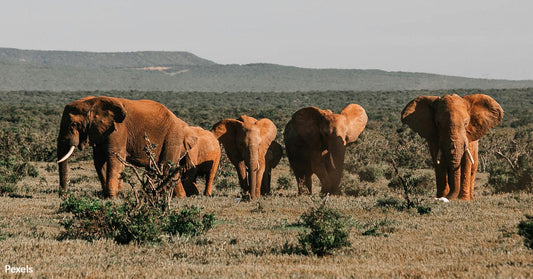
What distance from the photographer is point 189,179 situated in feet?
69.7

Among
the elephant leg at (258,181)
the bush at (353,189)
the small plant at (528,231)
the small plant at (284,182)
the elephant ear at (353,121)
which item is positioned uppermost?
the elephant ear at (353,121)

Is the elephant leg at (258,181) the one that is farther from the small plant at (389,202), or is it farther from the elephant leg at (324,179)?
the small plant at (389,202)

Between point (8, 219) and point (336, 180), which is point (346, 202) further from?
point (8, 219)

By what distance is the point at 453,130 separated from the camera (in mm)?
18422

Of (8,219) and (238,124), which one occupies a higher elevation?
(238,124)

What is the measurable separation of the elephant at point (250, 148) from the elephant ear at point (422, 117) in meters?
4.12

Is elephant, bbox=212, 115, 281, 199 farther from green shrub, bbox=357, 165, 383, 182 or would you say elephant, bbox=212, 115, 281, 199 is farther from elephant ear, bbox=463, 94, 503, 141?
green shrub, bbox=357, 165, 383, 182

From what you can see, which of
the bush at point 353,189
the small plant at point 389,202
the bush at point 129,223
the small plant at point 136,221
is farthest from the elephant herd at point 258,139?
the bush at point 129,223

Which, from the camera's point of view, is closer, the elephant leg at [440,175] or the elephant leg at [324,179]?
the elephant leg at [440,175]

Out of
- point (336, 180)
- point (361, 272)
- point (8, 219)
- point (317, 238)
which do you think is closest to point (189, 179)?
point (336, 180)

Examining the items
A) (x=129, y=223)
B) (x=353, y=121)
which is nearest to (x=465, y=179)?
(x=353, y=121)

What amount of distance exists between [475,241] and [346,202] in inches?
238

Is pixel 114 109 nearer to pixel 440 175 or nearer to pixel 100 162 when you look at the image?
pixel 100 162

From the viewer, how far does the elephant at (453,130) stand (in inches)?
728
